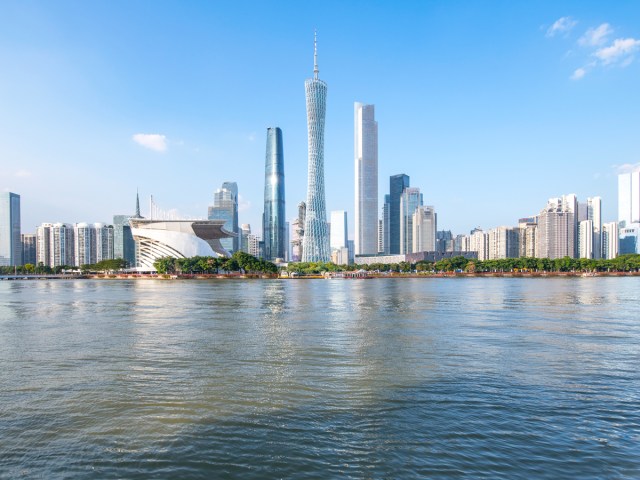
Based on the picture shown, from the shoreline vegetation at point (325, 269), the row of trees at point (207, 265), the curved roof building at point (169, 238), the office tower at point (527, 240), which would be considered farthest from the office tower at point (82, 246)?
the office tower at point (527, 240)

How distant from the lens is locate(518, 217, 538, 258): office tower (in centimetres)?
18562

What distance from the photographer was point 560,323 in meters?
25.0

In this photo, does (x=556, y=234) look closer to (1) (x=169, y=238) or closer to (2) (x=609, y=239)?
(2) (x=609, y=239)

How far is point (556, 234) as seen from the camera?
176m

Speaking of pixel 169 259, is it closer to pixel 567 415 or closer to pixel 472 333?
pixel 472 333

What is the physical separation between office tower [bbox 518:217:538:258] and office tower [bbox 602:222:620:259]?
31582 mm

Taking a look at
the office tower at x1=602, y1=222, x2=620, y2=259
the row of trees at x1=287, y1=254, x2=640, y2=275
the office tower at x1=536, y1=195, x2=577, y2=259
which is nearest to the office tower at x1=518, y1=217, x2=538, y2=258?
the office tower at x1=536, y1=195, x2=577, y2=259

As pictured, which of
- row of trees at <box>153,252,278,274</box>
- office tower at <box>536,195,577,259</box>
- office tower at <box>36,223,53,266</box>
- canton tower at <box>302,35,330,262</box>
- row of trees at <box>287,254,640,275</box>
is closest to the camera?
row of trees at <box>153,252,278,274</box>

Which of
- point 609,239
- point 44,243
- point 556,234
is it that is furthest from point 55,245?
point 609,239

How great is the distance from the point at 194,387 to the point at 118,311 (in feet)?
77.2

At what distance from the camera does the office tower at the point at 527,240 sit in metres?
186

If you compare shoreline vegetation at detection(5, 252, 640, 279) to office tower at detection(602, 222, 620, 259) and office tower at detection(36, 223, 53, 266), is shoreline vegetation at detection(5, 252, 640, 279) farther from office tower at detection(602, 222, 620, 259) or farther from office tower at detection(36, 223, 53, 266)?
office tower at detection(602, 222, 620, 259)

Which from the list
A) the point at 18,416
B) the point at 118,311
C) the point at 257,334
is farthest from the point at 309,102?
the point at 18,416

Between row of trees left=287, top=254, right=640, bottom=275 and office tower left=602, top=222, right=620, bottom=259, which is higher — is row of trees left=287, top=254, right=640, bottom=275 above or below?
below
